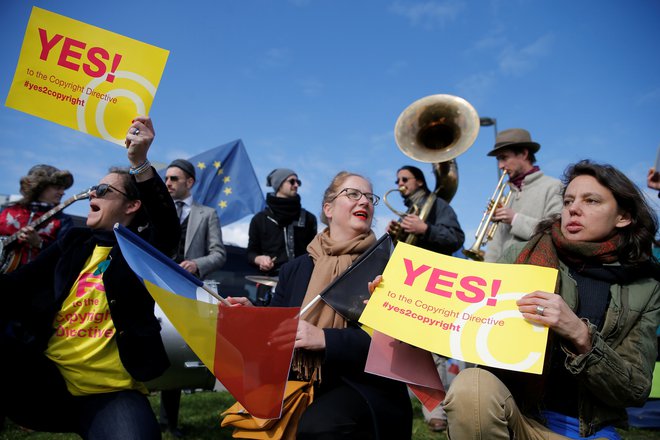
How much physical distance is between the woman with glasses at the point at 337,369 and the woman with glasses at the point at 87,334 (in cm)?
77

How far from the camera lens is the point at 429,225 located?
4.75 m

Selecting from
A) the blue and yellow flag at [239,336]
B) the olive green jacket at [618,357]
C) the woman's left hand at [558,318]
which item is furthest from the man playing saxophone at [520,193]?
the blue and yellow flag at [239,336]

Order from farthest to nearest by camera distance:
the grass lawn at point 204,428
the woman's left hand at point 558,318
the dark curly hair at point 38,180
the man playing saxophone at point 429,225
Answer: the dark curly hair at point 38,180
the man playing saxophone at point 429,225
the grass lawn at point 204,428
the woman's left hand at point 558,318

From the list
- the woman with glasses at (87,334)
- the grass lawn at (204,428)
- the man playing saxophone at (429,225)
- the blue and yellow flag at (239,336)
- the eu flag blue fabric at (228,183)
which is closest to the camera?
the blue and yellow flag at (239,336)

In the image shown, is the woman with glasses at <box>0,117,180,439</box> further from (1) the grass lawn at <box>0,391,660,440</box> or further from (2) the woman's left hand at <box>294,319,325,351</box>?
(1) the grass lawn at <box>0,391,660,440</box>

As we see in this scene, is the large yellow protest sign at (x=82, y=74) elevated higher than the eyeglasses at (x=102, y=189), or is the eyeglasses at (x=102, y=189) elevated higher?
the large yellow protest sign at (x=82, y=74)

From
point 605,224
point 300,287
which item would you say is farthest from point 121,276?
point 605,224

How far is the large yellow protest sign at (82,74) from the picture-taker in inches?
104

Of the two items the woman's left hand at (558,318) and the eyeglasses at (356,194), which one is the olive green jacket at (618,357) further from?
the eyeglasses at (356,194)

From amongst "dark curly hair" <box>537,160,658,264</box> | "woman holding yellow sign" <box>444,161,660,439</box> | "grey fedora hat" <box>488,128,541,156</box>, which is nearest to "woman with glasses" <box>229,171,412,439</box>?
"woman holding yellow sign" <box>444,161,660,439</box>

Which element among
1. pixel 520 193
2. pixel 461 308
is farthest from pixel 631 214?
pixel 520 193

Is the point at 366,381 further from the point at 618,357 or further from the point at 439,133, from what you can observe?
the point at 439,133

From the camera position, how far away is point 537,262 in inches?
92.4

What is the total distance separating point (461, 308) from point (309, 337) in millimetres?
755
